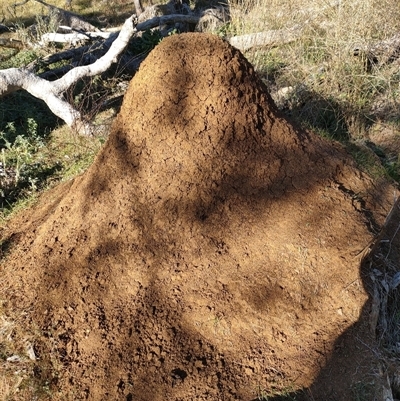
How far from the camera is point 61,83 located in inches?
186

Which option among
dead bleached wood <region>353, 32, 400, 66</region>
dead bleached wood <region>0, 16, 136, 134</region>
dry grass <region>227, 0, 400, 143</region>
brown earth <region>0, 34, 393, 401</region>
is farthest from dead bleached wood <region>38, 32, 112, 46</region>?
brown earth <region>0, 34, 393, 401</region>

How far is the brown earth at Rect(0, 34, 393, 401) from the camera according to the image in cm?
193

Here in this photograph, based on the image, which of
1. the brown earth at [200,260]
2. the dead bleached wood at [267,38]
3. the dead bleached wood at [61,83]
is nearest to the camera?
the brown earth at [200,260]

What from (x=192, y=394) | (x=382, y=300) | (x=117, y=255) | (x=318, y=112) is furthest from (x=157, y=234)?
(x=318, y=112)

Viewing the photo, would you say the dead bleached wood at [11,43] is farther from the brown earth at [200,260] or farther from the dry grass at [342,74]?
the brown earth at [200,260]

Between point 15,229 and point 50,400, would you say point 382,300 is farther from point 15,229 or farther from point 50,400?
point 15,229

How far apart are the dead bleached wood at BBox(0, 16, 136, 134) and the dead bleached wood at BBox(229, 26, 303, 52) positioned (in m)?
1.76

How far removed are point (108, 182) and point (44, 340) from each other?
3.11 feet

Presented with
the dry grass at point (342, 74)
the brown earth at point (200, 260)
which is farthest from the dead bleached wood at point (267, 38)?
the brown earth at point (200, 260)

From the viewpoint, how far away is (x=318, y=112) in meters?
4.59

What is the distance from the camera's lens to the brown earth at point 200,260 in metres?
1.93

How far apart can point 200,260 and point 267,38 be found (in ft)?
14.5

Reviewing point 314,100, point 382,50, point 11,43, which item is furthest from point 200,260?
point 11,43

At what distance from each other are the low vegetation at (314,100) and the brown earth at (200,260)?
1341mm
